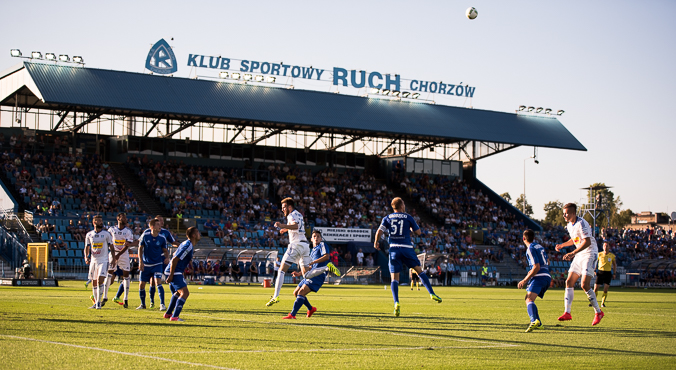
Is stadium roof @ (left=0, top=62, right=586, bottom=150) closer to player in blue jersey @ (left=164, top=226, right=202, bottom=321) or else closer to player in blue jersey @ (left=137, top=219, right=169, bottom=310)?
player in blue jersey @ (left=137, top=219, right=169, bottom=310)

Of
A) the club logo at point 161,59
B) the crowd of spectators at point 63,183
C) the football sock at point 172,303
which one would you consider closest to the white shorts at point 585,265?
the football sock at point 172,303

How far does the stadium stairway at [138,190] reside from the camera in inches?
2056

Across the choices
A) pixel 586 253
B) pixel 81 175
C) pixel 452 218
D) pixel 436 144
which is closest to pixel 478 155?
pixel 436 144

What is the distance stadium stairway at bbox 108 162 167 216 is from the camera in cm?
5222

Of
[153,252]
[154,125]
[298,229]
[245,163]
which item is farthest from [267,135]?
[298,229]

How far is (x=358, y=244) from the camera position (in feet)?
182

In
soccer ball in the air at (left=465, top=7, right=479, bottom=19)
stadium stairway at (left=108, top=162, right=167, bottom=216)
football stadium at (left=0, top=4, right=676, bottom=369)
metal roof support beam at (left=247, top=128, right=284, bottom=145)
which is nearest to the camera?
football stadium at (left=0, top=4, right=676, bottom=369)

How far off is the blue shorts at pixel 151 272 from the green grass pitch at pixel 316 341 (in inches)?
32.2

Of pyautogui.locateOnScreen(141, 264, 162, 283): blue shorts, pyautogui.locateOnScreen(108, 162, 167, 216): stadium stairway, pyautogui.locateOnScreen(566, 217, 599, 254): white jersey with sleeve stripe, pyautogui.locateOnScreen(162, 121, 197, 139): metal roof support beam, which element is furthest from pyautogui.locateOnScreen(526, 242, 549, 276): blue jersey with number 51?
pyautogui.locateOnScreen(162, 121, 197, 139): metal roof support beam

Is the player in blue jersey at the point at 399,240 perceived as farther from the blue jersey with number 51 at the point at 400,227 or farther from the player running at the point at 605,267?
the player running at the point at 605,267

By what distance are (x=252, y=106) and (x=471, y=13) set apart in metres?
17.8

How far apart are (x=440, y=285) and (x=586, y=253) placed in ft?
118

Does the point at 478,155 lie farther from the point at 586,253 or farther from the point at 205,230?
the point at 586,253

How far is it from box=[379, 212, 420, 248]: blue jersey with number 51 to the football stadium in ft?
0.17
